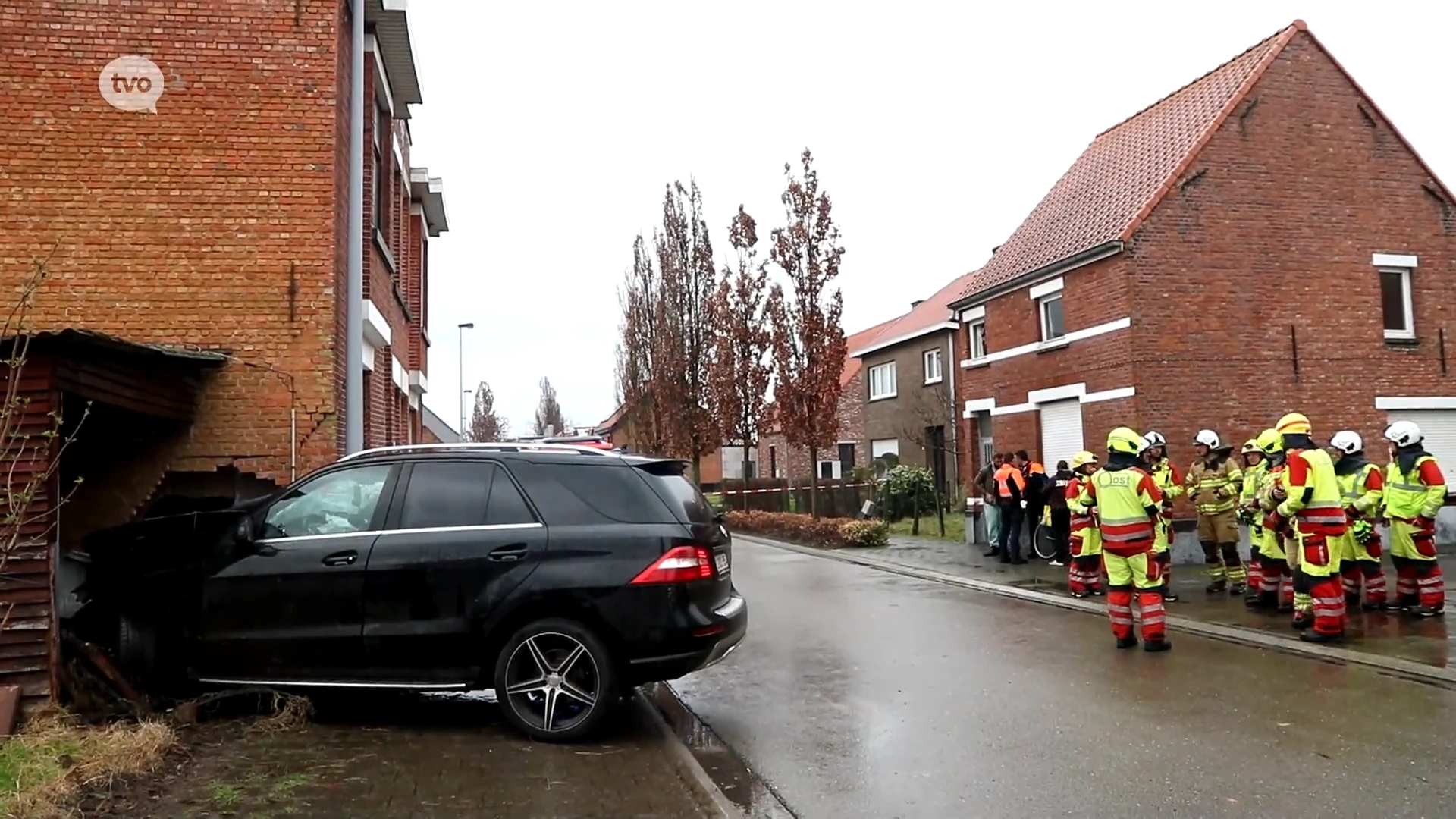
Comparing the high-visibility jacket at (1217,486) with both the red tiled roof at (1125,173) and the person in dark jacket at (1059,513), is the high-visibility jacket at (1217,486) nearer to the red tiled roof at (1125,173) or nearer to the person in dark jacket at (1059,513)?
the person in dark jacket at (1059,513)

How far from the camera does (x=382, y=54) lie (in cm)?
1405

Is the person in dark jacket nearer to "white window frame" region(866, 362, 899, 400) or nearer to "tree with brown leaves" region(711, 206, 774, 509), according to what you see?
"tree with brown leaves" region(711, 206, 774, 509)

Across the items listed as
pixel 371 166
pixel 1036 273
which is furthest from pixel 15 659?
pixel 1036 273

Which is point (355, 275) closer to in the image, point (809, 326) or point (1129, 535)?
point (1129, 535)

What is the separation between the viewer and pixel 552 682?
630cm

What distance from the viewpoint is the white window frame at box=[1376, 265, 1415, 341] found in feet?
59.5

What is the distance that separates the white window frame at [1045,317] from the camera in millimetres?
18703

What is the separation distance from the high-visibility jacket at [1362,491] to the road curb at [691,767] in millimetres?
7111

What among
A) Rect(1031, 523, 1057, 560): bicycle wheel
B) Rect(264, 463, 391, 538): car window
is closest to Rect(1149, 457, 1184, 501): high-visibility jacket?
Rect(1031, 523, 1057, 560): bicycle wheel

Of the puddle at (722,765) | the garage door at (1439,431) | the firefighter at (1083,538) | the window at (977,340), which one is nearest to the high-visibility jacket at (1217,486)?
the firefighter at (1083,538)

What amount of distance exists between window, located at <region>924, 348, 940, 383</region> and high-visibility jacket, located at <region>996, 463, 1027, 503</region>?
1534 centimetres

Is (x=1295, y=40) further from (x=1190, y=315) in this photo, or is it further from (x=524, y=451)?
(x=524, y=451)

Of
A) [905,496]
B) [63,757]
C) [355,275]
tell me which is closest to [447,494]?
[63,757]

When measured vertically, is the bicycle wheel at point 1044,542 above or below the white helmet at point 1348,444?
below
